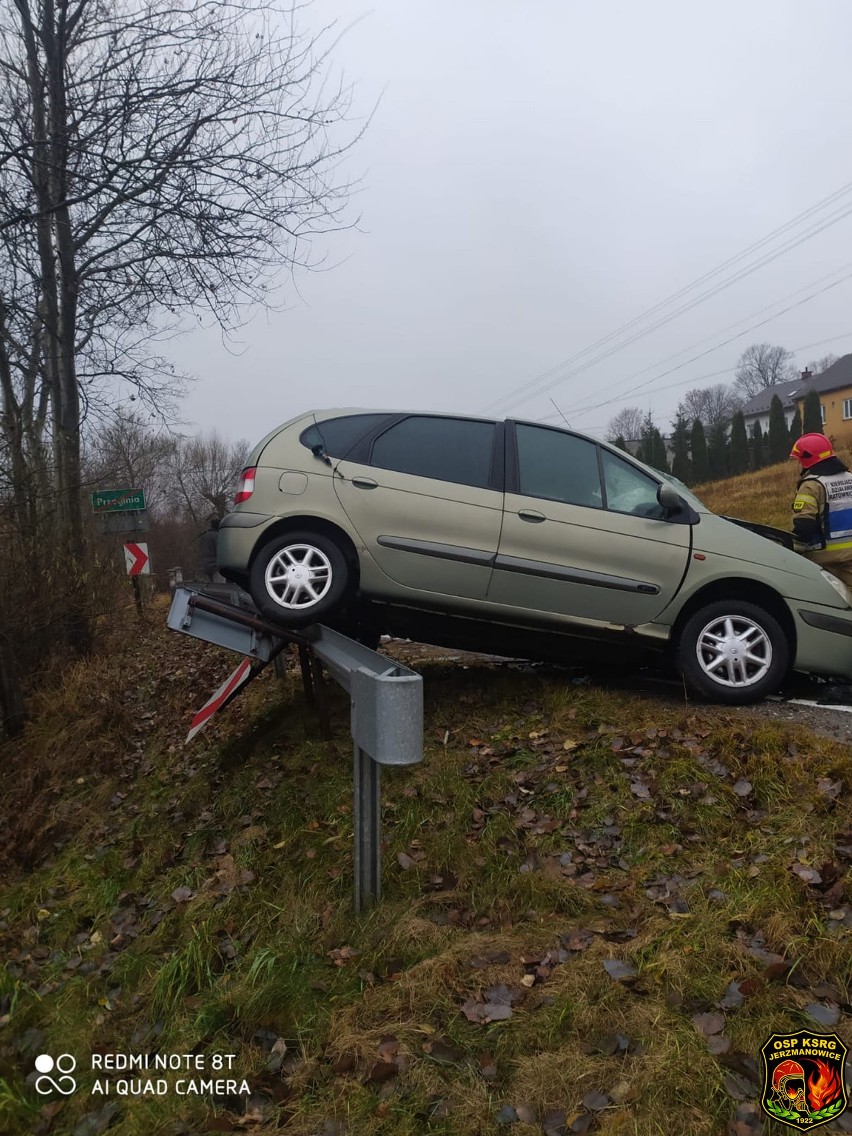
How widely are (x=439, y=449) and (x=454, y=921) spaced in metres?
3.02

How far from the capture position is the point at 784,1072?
2521mm

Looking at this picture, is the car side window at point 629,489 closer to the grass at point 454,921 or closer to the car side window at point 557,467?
the car side window at point 557,467

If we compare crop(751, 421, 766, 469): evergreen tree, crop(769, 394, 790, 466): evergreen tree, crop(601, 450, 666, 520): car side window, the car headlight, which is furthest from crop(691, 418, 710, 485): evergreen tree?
crop(601, 450, 666, 520): car side window

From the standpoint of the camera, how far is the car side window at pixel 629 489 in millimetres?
5531

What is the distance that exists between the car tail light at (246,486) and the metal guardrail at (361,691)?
0.68m

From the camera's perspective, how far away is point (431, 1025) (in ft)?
9.63

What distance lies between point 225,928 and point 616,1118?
7.25ft

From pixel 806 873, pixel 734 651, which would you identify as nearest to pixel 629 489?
pixel 734 651

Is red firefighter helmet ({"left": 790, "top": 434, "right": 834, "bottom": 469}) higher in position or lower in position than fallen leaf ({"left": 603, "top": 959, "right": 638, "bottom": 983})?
higher

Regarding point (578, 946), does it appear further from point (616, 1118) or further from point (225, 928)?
point (225, 928)

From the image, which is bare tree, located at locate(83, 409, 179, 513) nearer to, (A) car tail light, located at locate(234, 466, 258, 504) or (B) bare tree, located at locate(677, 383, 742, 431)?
(A) car tail light, located at locate(234, 466, 258, 504)

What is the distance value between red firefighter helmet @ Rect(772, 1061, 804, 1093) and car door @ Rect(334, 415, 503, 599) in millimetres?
3216

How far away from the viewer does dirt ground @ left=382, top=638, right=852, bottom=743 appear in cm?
518

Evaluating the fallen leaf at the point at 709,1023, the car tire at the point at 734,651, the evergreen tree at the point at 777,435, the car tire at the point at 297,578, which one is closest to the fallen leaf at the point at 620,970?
the fallen leaf at the point at 709,1023
